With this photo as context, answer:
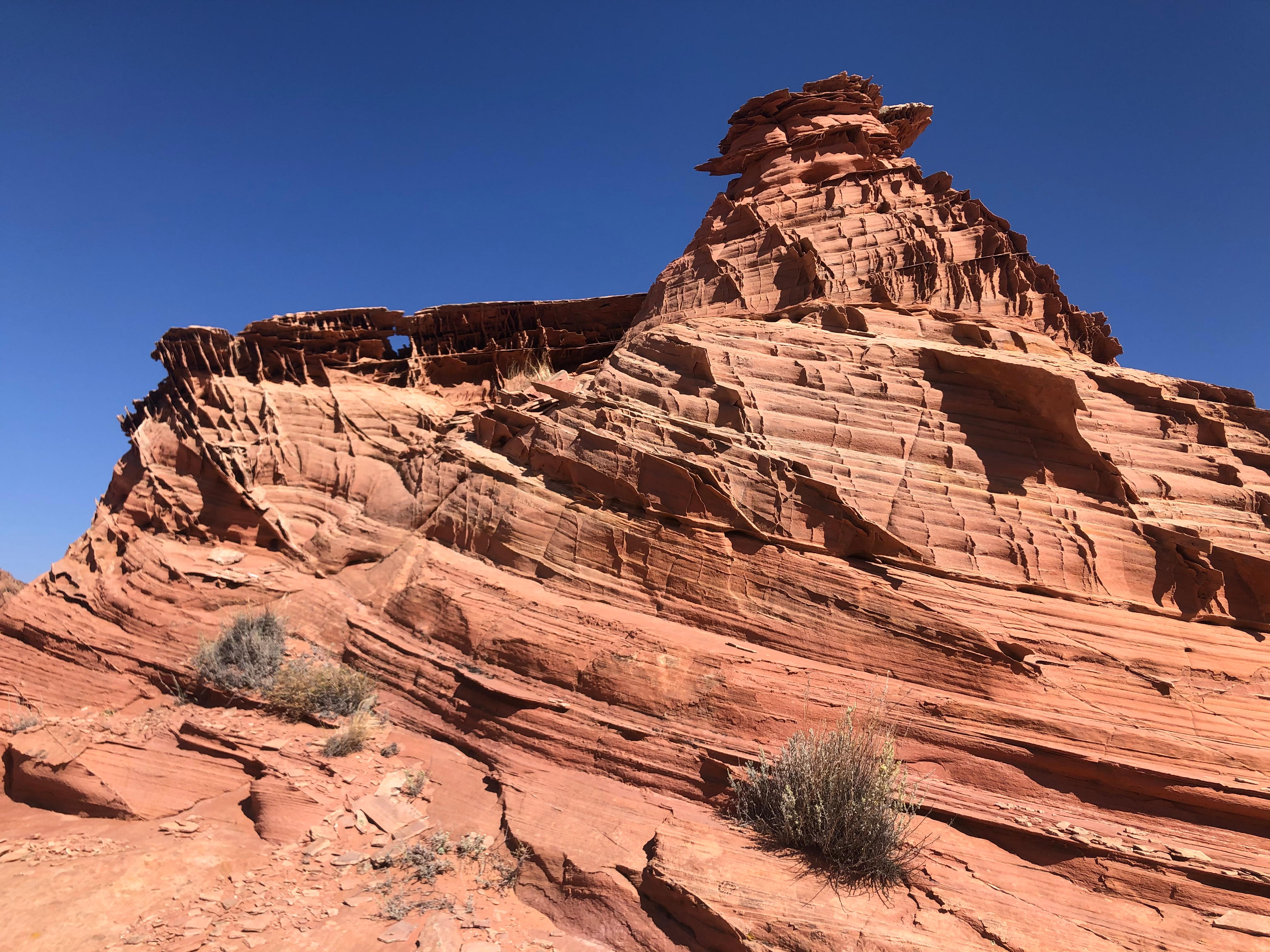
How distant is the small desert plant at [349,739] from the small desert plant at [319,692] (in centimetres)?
41

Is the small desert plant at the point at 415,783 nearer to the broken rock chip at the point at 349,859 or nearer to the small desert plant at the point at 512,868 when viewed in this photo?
the broken rock chip at the point at 349,859

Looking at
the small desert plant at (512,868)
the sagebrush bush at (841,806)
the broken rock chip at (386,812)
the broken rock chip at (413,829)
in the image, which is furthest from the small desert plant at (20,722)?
the sagebrush bush at (841,806)

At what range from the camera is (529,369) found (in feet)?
51.1

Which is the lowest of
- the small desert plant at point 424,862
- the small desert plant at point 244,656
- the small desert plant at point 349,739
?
the small desert plant at point 424,862

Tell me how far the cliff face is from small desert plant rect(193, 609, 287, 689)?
0.61 meters

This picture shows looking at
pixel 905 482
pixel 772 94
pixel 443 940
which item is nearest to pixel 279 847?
pixel 443 940

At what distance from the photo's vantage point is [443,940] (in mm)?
5719

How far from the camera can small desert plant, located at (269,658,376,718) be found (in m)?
9.11

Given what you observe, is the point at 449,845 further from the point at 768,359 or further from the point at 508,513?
the point at 768,359

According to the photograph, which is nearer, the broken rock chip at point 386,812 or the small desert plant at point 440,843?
the small desert plant at point 440,843

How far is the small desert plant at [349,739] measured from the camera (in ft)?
27.3

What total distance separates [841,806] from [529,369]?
1202cm

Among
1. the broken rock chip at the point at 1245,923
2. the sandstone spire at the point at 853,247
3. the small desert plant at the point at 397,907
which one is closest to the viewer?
the broken rock chip at the point at 1245,923

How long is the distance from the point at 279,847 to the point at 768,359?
30.9 feet
